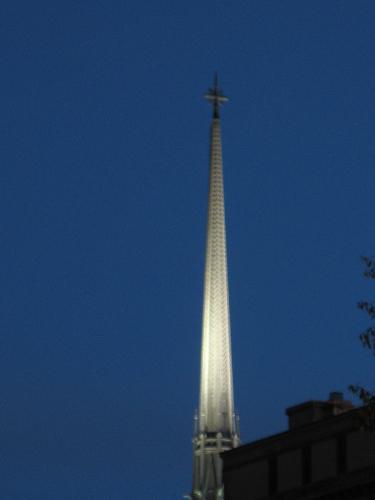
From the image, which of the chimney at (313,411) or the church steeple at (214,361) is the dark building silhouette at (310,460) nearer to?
the chimney at (313,411)

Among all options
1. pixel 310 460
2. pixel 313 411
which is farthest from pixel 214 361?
pixel 310 460

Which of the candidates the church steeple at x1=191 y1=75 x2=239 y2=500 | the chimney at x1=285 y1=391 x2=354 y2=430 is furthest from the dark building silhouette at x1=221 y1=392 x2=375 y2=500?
the church steeple at x1=191 y1=75 x2=239 y2=500

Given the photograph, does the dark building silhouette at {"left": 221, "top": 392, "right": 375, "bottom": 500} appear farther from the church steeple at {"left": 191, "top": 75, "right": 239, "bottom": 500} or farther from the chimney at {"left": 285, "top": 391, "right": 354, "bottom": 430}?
the church steeple at {"left": 191, "top": 75, "right": 239, "bottom": 500}

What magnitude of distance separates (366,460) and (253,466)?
8.19 meters

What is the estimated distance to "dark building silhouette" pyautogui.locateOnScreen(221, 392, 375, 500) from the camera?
8525cm

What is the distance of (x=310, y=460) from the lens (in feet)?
290

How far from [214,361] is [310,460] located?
10468 cm

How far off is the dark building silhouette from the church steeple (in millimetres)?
93192

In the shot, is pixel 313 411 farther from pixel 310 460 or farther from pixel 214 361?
pixel 214 361

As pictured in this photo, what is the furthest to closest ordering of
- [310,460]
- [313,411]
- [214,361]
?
[214,361] → [313,411] → [310,460]

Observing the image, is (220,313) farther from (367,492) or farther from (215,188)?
(367,492)

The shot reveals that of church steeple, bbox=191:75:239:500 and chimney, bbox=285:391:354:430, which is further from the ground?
church steeple, bbox=191:75:239:500

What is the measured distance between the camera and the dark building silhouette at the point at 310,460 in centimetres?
8525

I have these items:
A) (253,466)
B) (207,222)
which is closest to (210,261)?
(207,222)
